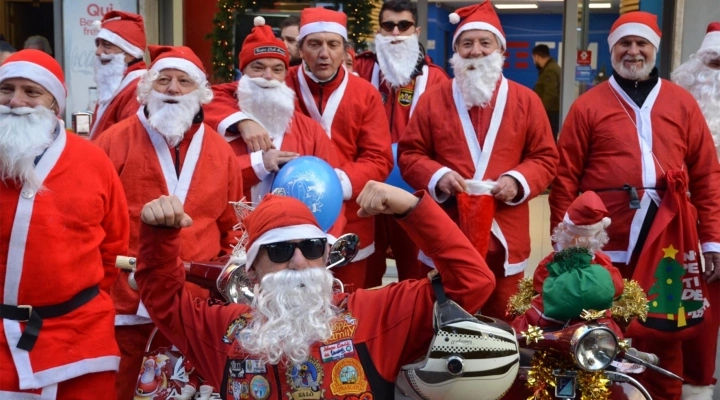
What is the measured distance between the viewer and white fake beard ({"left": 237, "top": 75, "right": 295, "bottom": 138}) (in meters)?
5.46

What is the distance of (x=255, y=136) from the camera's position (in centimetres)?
526

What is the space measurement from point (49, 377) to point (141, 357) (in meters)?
0.94

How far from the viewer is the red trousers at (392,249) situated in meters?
6.07

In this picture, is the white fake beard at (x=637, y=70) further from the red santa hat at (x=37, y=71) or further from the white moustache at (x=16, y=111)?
the white moustache at (x=16, y=111)

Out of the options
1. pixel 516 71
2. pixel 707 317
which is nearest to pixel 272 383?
pixel 707 317

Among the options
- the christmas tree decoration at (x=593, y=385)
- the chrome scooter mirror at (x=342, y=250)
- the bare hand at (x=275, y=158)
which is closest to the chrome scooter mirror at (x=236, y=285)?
the chrome scooter mirror at (x=342, y=250)

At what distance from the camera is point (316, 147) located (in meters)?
5.43

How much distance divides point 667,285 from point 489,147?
1.22m

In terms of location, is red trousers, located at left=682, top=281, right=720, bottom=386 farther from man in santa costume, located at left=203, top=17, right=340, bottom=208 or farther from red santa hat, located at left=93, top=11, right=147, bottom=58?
red santa hat, located at left=93, top=11, right=147, bottom=58

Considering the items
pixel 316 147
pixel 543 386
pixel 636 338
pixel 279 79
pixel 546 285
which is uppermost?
pixel 279 79

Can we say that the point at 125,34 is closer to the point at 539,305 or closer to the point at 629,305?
the point at 539,305

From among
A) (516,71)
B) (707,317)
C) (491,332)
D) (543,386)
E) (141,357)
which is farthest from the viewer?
(516,71)

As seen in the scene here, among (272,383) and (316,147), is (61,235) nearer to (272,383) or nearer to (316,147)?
(272,383)

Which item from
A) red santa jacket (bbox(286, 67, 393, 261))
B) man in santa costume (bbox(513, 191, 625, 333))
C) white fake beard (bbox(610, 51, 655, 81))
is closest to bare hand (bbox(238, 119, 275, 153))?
red santa jacket (bbox(286, 67, 393, 261))
